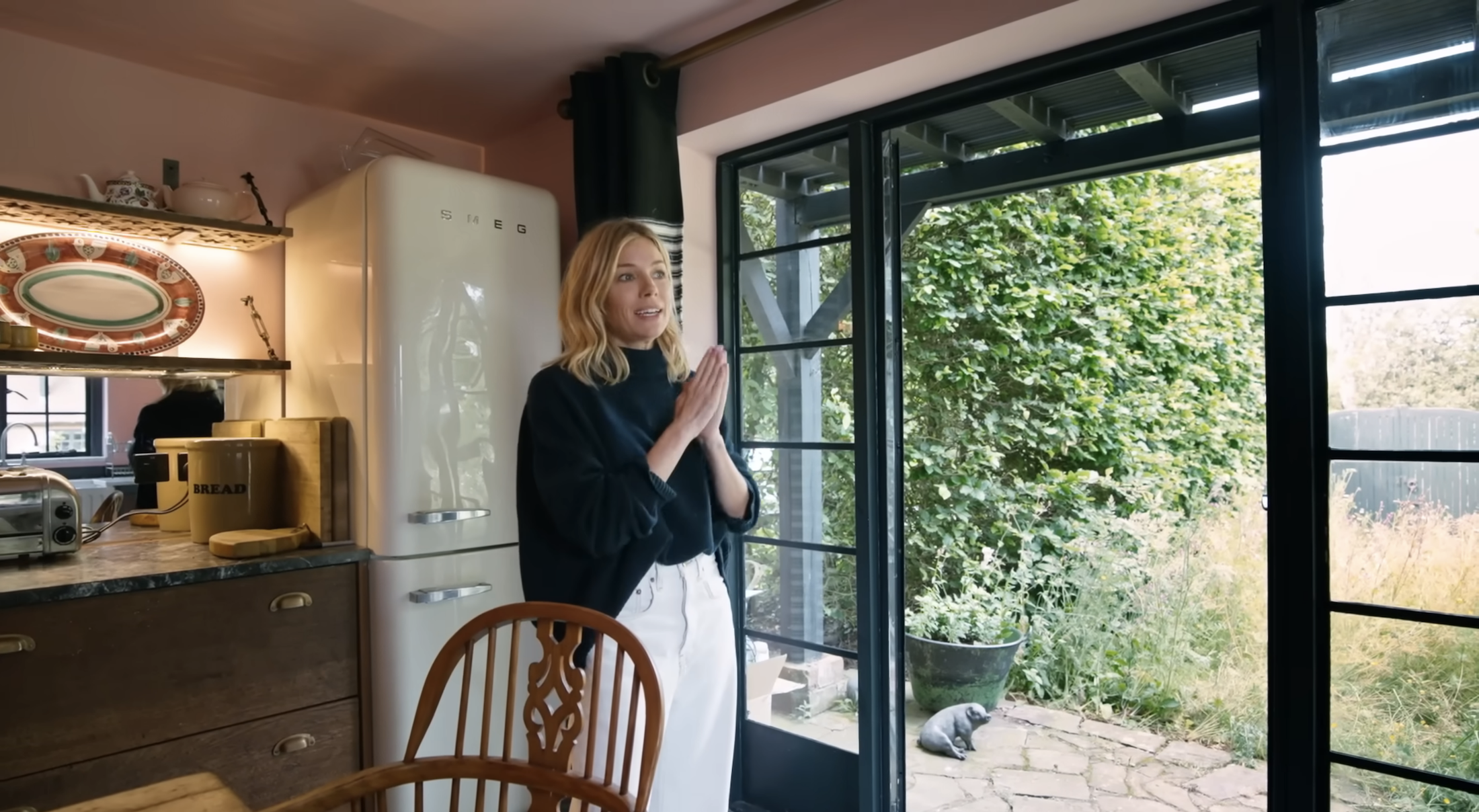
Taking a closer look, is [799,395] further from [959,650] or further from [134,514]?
[134,514]

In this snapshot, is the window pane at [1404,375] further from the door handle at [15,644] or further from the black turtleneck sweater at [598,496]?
the door handle at [15,644]

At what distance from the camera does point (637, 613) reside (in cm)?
140

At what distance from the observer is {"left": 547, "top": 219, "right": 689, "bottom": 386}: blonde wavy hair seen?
4.80 feet

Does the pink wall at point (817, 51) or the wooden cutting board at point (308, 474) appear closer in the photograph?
the pink wall at point (817, 51)

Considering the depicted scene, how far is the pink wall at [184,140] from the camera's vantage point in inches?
83.5

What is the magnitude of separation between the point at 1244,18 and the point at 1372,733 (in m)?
1.34

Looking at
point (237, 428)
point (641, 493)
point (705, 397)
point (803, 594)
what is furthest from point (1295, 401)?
point (237, 428)

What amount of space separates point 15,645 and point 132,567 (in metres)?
0.28

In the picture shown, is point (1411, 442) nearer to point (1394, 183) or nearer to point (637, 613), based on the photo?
point (1394, 183)

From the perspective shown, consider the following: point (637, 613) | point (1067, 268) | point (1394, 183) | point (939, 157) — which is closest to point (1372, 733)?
point (1394, 183)

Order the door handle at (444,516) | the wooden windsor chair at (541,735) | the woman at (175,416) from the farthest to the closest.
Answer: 1. the woman at (175,416)
2. the door handle at (444,516)
3. the wooden windsor chair at (541,735)

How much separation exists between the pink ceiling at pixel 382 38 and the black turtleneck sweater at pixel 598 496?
1.06 m

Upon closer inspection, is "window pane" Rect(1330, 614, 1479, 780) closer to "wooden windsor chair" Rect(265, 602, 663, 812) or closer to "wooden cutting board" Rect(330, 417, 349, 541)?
"wooden windsor chair" Rect(265, 602, 663, 812)

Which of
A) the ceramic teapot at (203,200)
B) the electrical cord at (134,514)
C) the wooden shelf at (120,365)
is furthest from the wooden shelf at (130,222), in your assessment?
the electrical cord at (134,514)
